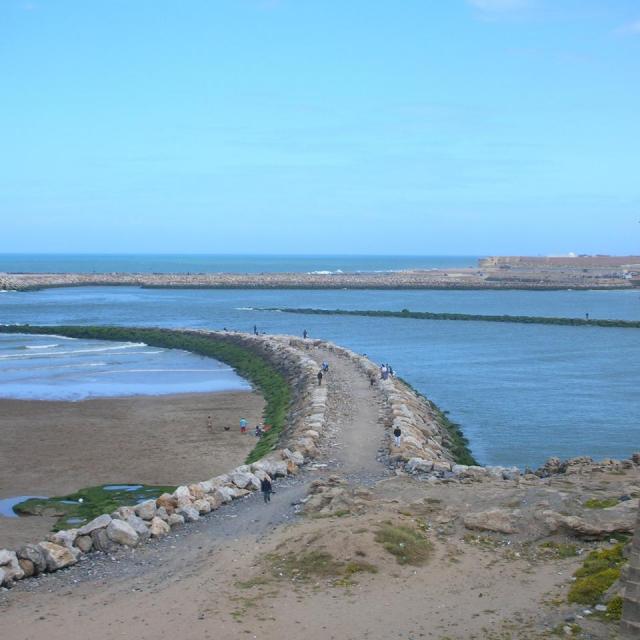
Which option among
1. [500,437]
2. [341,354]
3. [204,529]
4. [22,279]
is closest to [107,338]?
[341,354]

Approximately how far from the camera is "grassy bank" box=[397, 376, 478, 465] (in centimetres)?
2214

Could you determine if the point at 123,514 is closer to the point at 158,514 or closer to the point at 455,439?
the point at 158,514

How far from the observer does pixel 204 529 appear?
47.3ft

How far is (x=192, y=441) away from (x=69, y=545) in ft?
36.0

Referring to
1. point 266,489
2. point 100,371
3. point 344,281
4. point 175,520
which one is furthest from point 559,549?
point 344,281

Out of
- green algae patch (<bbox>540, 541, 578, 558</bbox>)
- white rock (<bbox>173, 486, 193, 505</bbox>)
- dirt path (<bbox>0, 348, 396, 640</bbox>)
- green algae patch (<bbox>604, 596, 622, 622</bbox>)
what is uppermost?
green algae patch (<bbox>604, 596, 622, 622</bbox>)

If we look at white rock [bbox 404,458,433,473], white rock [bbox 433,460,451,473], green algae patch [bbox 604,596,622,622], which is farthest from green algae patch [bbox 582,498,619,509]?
white rock [bbox 404,458,433,473]

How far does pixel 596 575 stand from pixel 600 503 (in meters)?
2.92

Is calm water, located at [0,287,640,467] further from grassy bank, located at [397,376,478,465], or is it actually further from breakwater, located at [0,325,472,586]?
breakwater, located at [0,325,472,586]

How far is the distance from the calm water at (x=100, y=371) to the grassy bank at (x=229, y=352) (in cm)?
80

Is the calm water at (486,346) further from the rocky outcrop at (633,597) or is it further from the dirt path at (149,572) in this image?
the rocky outcrop at (633,597)

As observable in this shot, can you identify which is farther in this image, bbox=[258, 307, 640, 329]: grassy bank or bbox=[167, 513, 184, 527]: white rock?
bbox=[258, 307, 640, 329]: grassy bank

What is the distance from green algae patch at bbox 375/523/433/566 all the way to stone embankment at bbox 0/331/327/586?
12.2 ft

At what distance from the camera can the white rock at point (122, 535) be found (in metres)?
13.6
